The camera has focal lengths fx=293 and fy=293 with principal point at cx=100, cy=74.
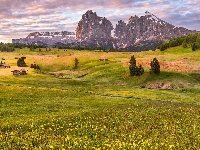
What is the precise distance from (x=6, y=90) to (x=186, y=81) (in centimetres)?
6335

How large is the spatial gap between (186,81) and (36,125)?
3150 inches

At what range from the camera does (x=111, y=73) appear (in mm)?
122188

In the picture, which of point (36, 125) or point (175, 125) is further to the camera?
point (175, 125)

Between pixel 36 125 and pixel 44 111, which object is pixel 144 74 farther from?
pixel 36 125

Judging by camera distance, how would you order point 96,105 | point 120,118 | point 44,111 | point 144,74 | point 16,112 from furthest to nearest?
point 144,74 → point 96,105 → point 44,111 → point 16,112 → point 120,118

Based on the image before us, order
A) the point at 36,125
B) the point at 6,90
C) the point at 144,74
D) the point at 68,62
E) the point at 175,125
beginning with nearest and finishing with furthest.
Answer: the point at 36,125, the point at 175,125, the point at 6,90, the point at 144,74, the point at 68,62

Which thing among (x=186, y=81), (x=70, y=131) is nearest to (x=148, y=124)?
(x=70, y=131)

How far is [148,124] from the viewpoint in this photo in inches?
1199

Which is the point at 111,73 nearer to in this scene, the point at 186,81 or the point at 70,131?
the point at 186,81

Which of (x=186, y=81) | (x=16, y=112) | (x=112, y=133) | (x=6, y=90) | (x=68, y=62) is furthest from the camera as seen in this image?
(x=68, y=62)

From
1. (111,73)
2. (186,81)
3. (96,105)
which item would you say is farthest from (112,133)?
(111,73)

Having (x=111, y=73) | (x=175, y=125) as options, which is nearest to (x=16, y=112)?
(x=175, y=125)

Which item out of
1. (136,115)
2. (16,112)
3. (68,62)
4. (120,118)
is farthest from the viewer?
(68,62)

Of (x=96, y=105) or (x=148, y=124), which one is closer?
(x=148, y=124)
